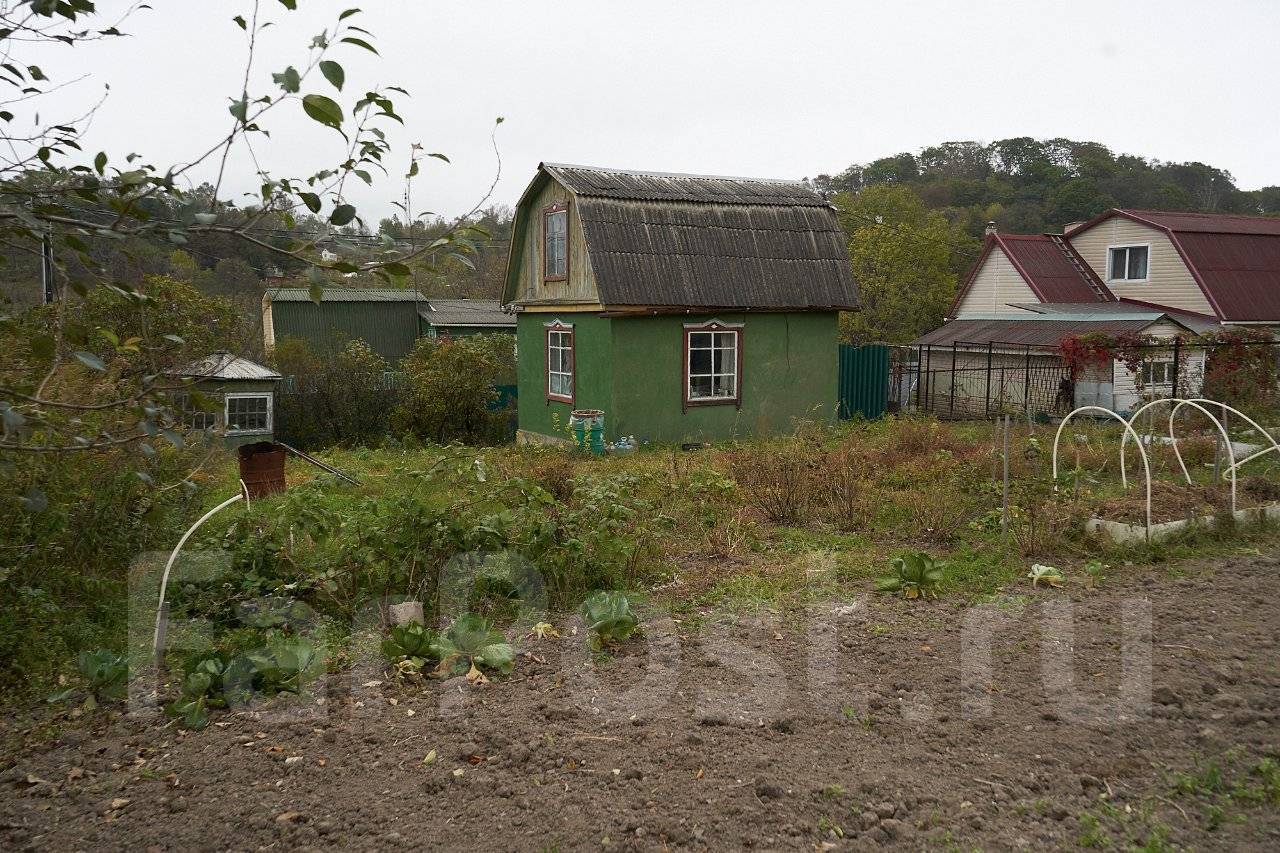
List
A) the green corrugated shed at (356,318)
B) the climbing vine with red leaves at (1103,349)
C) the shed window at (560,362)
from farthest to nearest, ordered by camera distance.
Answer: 1. the green corrugated shed at (356,318)
2. the climbing vine with red leaves at (1103,349)
3. the shed window at (560,362)

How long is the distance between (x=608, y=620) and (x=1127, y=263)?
975 inches

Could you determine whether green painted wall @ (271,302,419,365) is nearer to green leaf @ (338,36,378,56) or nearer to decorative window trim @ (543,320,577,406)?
decorative window trim @ (543,320,577,406)

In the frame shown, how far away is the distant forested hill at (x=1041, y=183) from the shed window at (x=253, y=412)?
30956 millimetres

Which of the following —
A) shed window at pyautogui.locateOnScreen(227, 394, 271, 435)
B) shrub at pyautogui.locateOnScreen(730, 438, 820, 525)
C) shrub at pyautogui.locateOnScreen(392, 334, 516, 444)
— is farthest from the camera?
shrub at pyautogui.locateOnScreen(392, 334, 516, 444)

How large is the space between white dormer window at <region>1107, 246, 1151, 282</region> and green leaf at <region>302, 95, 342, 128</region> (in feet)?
87.7

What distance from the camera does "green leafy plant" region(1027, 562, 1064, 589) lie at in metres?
6.65

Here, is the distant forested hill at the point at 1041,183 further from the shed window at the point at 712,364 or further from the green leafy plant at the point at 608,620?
the green leafy plant at the point at 608,620

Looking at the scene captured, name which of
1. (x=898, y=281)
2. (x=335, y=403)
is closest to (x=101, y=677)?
(x=335, y=403)

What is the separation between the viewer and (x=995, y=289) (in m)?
27.4

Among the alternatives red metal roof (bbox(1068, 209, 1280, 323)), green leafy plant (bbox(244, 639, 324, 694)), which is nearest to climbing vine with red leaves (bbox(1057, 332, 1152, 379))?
red metal roof (bbox(1068, 209, 1280, 323))

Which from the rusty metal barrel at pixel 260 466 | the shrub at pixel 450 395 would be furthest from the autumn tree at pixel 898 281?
the rusty metal barrel at pixel 260 466

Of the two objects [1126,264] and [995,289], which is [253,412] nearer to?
[995,289]

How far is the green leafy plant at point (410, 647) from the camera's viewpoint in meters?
5.07

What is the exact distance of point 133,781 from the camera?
3.91 m
